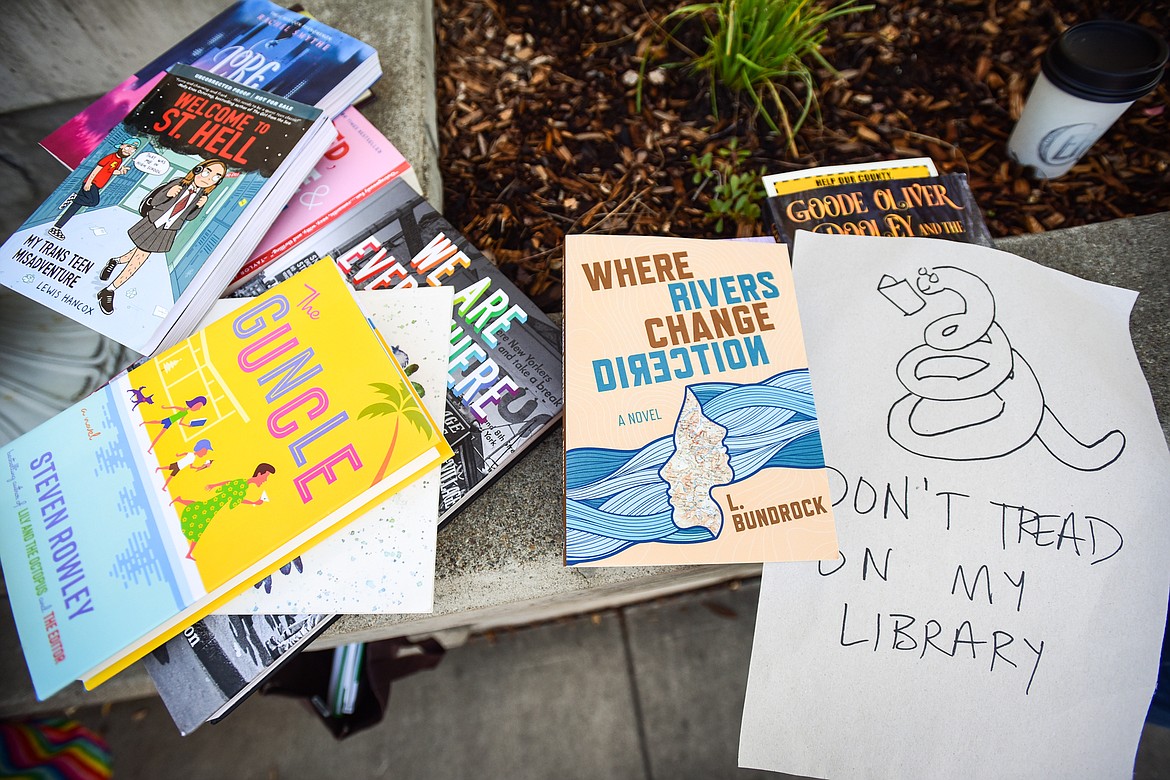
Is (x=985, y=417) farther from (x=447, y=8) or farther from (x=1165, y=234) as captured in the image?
(x=447, y=8)

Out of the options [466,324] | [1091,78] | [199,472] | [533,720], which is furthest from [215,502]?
[1091,78]

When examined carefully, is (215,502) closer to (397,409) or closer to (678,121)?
(397,409)

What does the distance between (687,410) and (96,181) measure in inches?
34.3

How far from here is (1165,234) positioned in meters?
1.02

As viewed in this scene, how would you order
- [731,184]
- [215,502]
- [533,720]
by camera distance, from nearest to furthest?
[215,502]
[731,184]
[533,720]

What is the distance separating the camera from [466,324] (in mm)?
884

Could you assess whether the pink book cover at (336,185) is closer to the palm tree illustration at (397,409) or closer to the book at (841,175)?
the palm tree illustration at (397,409)

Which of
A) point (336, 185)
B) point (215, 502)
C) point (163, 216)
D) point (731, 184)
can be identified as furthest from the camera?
point (731, 184)

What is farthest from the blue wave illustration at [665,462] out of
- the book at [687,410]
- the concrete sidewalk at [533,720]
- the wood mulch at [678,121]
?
the concrete sidewalk at [533,720]

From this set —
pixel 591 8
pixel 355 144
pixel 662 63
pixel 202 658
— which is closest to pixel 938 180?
pixel 662 63

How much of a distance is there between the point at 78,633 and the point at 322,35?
3.01 feet

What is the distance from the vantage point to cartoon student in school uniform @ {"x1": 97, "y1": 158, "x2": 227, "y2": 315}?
2.73 ft

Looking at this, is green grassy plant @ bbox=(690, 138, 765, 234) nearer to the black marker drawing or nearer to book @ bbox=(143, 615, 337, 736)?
the black marker drawing

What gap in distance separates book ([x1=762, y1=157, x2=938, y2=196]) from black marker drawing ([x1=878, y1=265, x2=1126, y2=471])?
8.6 inches
